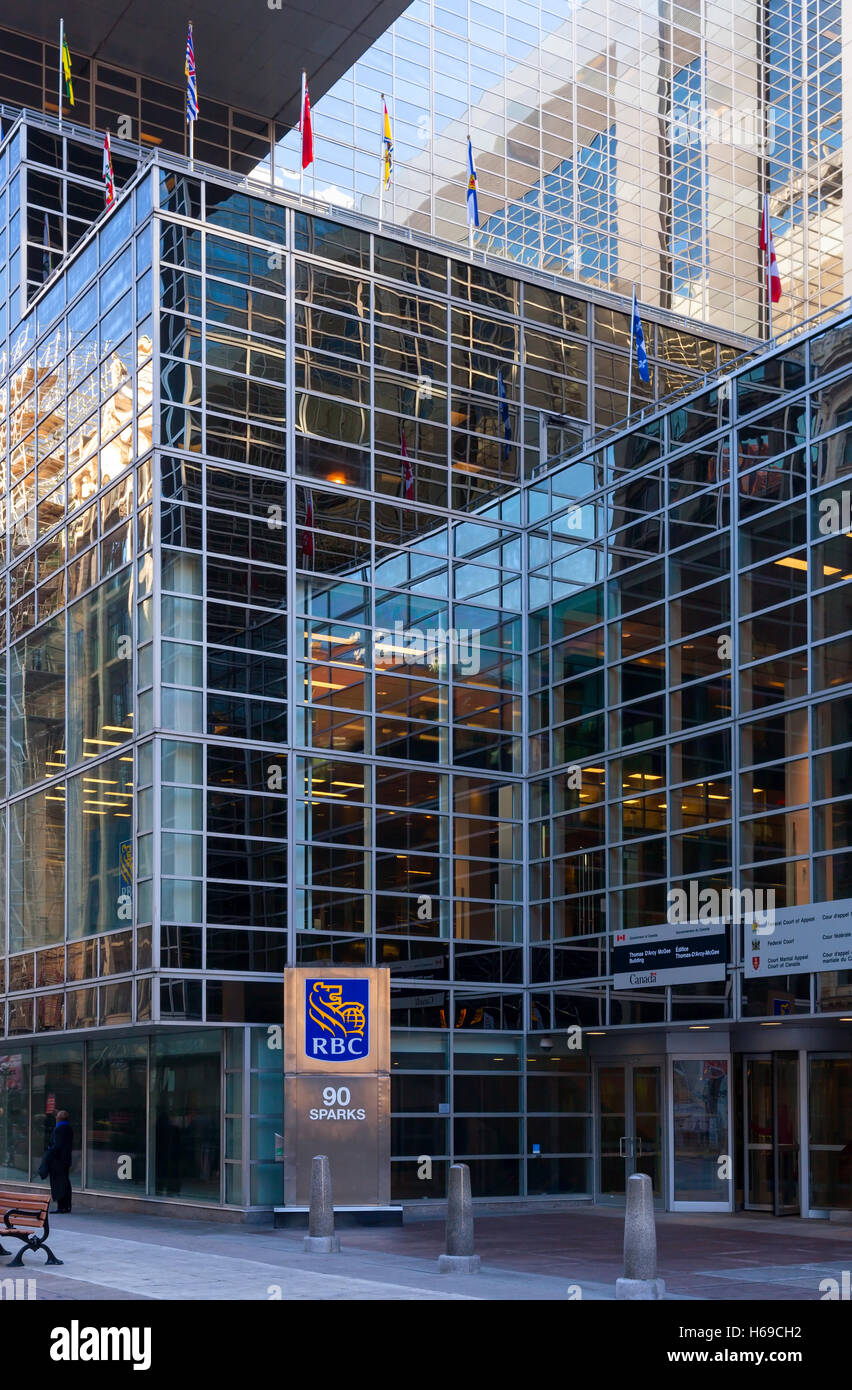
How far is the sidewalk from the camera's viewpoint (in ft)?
49.2

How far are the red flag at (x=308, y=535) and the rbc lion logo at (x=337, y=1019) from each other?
8.07 m

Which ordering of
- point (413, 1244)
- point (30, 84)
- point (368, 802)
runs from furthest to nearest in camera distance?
point (30, 84)
point (368, 802)
point (413, 1244)

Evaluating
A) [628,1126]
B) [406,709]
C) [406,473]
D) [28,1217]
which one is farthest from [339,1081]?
[406,473]

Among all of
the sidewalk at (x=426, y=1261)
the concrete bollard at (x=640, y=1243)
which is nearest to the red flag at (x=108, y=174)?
the sidewalk at (x=426, y=1261)

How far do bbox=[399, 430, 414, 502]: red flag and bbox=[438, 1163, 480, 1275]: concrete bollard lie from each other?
1513 centimetres

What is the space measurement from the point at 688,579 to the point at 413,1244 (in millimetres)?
11476

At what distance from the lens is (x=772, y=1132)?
24.9 meters

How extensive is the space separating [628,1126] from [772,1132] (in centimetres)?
349

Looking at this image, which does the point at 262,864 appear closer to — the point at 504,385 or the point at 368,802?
the point at 368,802

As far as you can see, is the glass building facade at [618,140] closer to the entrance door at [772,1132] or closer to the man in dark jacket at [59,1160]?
the entrance door at [772,1132]

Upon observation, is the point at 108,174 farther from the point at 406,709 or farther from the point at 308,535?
the point at 406,709

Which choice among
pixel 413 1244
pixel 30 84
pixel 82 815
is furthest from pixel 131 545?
pixel 30 84

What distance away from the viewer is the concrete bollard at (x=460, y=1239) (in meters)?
16.5
